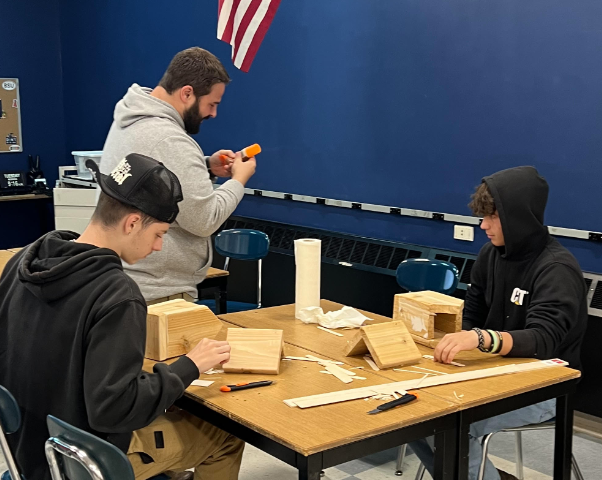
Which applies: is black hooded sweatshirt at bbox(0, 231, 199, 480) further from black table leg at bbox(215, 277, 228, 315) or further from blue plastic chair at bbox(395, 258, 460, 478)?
black table leg at bbox(215, 277, 228, 315)

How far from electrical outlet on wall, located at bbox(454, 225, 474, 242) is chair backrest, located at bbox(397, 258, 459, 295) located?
3.14ft

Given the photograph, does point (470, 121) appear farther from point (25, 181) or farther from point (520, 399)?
point (25, 181)

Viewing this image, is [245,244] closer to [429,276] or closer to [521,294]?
[429,276]

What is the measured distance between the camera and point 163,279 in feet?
9.96

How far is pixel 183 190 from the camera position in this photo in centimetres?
288

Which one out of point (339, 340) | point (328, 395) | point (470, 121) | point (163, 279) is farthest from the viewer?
point (470, 121)

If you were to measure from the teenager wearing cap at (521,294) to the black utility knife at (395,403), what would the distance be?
1.14 feet

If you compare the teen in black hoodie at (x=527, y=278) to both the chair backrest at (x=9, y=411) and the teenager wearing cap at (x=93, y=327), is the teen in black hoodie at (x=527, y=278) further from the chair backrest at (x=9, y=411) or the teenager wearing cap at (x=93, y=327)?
the chair backrest at (x=9, y=411)

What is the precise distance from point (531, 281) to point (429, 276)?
70 cm

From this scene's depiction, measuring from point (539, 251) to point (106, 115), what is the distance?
16.9 feet

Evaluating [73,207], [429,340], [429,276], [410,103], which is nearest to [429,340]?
[429,340]

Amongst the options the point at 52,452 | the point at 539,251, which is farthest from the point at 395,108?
the point at 52,452

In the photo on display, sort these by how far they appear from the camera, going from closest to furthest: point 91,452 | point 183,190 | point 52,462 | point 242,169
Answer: point 91,452, point 52,462, point 183,190, point 242,169

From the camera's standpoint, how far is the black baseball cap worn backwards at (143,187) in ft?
6.34
